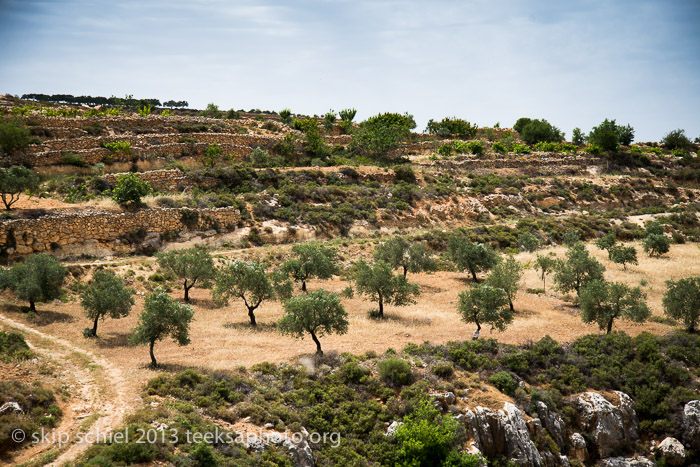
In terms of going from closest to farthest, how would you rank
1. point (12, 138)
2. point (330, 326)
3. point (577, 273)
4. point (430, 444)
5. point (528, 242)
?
point (430, 444), point (330, 326), point (577, 273), point (12, 138), point (528, 242)

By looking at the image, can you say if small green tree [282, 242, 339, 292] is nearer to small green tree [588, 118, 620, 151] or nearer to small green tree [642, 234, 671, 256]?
small green tree [642, 234, 671, 256]

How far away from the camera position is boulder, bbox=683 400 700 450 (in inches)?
857

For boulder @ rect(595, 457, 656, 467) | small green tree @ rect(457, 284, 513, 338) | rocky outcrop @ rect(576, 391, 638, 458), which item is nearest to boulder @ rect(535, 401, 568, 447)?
rocky outcrop @ rect(576, 391, 638, 458)

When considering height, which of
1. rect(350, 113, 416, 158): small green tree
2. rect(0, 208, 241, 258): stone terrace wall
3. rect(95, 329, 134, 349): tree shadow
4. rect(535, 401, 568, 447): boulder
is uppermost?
rect(350, 113, 416, 158): small green tree

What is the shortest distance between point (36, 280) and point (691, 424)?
31.9m

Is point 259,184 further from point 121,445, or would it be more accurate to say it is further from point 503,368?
point 121,445

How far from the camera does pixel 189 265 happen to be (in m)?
31.4

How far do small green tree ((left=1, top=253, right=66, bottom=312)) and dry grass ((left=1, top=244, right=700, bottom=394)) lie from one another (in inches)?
29.9

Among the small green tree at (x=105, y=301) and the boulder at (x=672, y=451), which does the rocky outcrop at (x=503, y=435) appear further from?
the small green tree at (x=105, y=301)

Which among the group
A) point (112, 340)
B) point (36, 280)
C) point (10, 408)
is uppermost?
point (36, 280)

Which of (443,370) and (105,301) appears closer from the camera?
(443,370)

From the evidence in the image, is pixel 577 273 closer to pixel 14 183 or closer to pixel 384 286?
pixel 384 286

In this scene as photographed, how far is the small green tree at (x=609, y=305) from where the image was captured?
91.6ft

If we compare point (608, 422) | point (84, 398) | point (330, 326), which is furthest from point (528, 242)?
point (84, 398)
